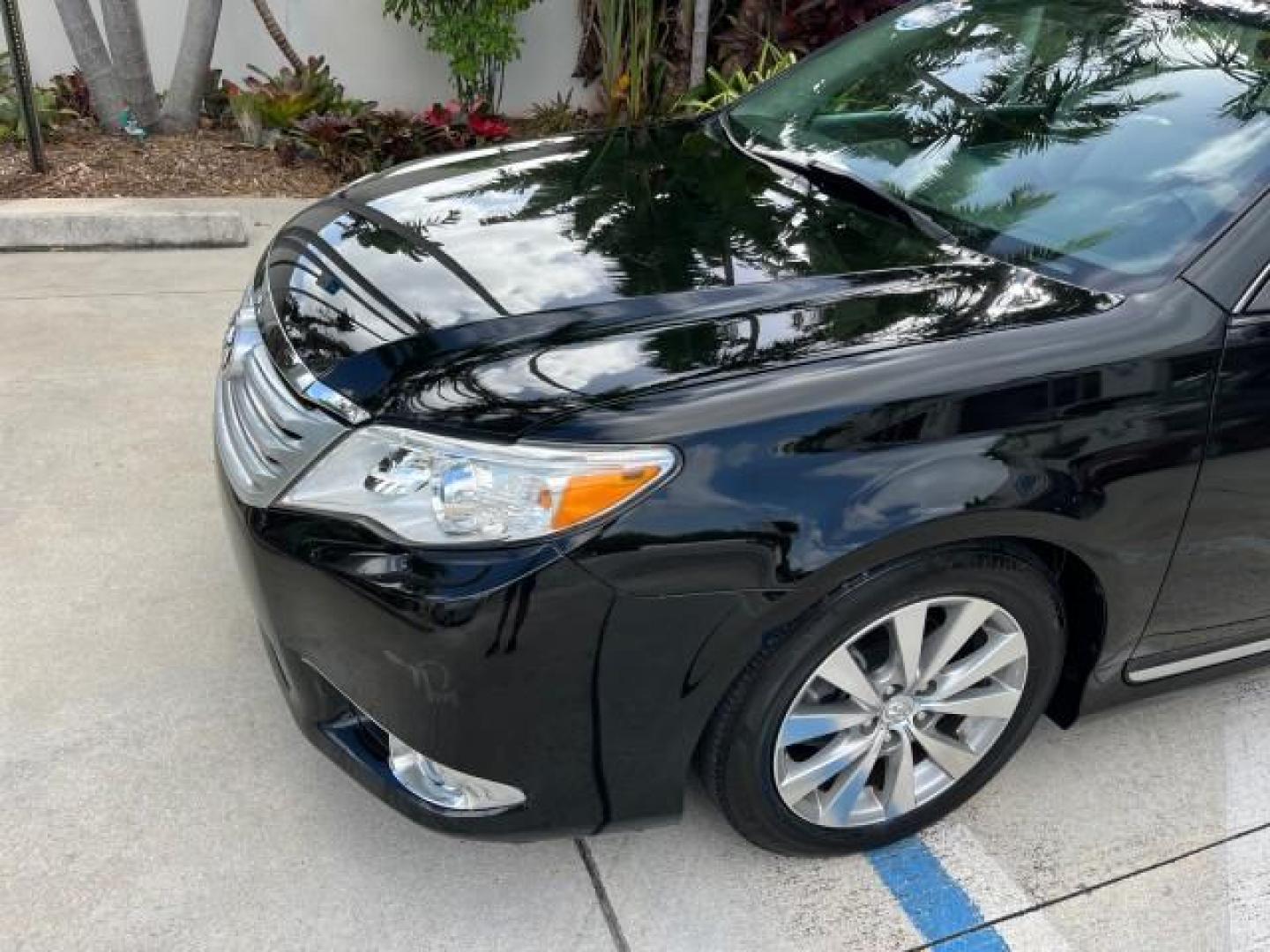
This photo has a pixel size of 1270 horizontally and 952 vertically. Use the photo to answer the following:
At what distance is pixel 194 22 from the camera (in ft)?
20.2

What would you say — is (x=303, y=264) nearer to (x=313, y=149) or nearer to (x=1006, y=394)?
(x=1006, y=394)

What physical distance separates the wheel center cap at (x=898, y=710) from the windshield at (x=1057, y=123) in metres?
0.88

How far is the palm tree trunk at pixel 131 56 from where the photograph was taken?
236 inches

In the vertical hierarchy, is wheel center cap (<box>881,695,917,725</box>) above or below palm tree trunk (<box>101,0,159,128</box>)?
below

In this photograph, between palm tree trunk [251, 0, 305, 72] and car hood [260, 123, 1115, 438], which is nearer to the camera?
car hood [260, 123, 1115, 438]

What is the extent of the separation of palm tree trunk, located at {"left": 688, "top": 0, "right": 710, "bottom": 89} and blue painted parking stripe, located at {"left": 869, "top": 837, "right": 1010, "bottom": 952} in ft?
19.4

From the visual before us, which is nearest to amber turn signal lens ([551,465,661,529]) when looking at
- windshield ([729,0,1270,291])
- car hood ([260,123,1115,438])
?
car hood ([260,123,1115,438])

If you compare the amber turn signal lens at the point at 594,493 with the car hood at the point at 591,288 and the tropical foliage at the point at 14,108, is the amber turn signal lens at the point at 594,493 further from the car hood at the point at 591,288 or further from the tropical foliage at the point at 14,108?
the tropical foliage at the point at 14,108

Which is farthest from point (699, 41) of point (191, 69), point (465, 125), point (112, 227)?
point (112, 227)

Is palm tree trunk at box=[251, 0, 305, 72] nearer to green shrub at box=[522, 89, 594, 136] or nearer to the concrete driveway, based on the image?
green shrub at box=[522, 89, 594, 136]

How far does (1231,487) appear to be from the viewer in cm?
217

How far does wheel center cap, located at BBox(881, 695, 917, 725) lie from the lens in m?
2.16

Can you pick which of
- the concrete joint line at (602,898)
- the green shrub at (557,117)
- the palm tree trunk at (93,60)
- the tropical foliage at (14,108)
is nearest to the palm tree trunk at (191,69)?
the palm tree trunk at (93,60)

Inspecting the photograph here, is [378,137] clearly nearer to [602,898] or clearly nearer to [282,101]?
[282,101]
